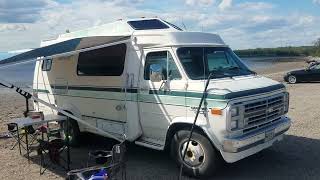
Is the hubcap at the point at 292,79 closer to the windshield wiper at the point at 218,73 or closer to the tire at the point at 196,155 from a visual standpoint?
the windshield wiper at the point at 218,73

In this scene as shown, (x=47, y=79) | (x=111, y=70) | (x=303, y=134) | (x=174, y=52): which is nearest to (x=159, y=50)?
(x=174, y=52)

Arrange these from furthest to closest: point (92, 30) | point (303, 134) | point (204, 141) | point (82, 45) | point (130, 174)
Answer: point (303, 134)
point (92, 30)
point (82, 45)
point (130, 174)
point (204, 141)

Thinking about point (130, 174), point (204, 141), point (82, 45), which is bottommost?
point (130, 174)

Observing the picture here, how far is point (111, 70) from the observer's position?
9.55 m

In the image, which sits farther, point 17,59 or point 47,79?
point 47,79

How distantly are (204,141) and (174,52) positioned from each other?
69.3 inches

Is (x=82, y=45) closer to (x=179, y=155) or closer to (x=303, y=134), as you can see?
(x=179, y=155)

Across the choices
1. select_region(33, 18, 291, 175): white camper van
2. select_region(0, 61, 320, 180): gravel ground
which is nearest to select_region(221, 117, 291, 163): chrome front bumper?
select_region(33, 18, 291, 175): white camper van

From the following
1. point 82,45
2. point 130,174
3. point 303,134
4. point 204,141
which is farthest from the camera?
point 303,134

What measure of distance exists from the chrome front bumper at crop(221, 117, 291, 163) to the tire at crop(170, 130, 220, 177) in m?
0.26

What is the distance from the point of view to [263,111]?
26.8 feet

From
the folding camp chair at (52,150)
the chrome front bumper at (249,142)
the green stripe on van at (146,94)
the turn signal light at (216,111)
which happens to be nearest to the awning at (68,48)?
the green stripe on van at (146,94)

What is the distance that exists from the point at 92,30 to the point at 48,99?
2264 mm

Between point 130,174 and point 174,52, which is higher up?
point 174,52
